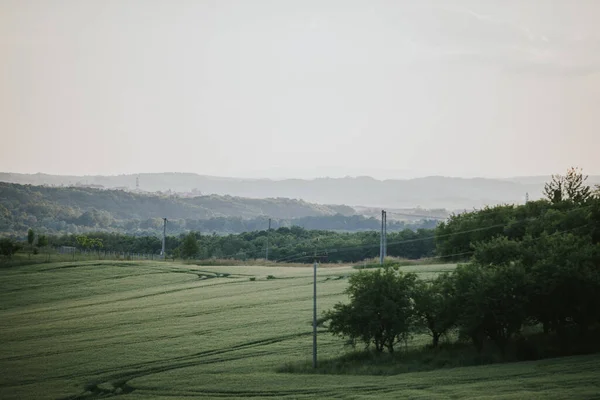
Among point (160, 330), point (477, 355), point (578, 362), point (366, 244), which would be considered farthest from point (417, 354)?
point (366, 244)

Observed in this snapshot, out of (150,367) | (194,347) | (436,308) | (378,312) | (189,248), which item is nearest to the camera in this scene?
(150,367)

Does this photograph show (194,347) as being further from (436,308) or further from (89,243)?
(89,243)

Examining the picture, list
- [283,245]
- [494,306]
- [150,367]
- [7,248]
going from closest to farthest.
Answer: [150,367] < [494,306] < [7,248] < [283,245]

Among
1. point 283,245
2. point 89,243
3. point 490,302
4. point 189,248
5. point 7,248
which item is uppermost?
point 283,245

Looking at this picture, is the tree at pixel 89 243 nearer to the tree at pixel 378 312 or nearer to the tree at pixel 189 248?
the tree at pixel 189 248

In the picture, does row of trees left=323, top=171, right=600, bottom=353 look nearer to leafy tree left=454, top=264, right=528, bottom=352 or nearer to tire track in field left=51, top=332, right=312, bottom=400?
leafy tree left=454, top=264, right=528, bottom=352

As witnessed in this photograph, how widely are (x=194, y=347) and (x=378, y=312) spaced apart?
1419cm

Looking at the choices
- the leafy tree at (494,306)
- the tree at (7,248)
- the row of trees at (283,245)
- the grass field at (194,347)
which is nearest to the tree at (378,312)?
the grass field at (194,347)

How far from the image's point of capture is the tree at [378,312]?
5372cm

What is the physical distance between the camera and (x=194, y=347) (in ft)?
185

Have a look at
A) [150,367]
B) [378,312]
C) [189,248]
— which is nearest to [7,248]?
[189,248]

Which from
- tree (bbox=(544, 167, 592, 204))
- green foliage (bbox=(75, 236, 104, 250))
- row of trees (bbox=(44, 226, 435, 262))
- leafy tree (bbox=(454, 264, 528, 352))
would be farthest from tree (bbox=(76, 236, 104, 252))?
leafy tree (bbox=(454, 264, 528, 352))

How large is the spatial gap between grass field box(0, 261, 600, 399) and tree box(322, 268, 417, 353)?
206 centimetres

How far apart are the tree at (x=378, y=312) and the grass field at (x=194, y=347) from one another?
2060 mm
